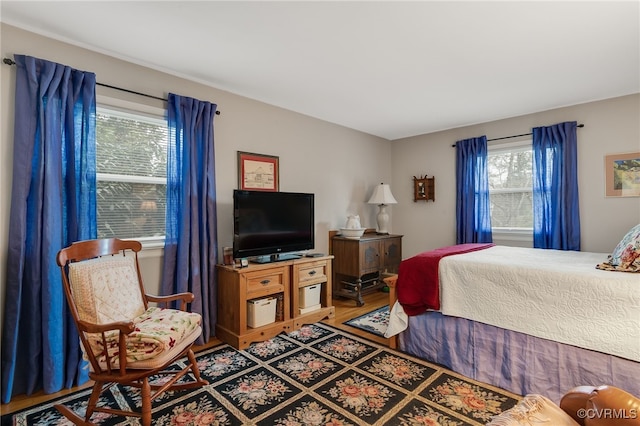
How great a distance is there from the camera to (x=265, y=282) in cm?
294

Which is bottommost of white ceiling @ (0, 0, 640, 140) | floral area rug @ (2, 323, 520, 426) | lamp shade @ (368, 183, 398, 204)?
floral area rug @ (2, 323, 520, 426)

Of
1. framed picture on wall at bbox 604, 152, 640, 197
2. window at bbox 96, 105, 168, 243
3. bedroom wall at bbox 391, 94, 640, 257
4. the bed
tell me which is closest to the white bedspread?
the bed

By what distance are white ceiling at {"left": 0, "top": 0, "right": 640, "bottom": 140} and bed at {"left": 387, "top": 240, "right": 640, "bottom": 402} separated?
5.23 ft

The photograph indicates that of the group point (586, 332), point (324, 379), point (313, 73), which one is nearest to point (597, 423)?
point (586, 332)

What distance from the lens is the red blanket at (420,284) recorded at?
2.48m

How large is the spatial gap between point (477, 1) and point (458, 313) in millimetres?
2055

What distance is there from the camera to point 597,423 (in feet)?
3.21

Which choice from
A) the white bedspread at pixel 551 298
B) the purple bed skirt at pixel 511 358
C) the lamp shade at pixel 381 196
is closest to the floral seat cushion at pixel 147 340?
the purple bed skirt at pixel 511 358

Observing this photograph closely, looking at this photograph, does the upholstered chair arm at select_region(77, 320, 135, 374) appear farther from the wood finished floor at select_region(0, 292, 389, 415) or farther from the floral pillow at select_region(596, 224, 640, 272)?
the floral pillow at select_region(596, 224, 640, 272)

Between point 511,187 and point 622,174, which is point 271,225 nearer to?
point 511,187

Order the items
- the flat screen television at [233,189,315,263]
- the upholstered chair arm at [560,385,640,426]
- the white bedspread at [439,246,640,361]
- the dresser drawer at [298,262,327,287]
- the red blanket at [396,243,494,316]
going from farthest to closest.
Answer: the dresser drawer at [298,262,327,287]
the flat screen television at [233,189,315,263]
the red blanket at [396,243,494,316]
the white bedspread at [439,246,640,361]
the upholstered chair arm at [560,385,640,426]

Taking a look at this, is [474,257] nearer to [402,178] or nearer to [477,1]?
[477,1]

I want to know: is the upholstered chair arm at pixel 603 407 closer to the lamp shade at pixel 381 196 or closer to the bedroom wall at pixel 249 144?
the bedroom wall at pixel 249 144

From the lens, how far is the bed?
1819mm
